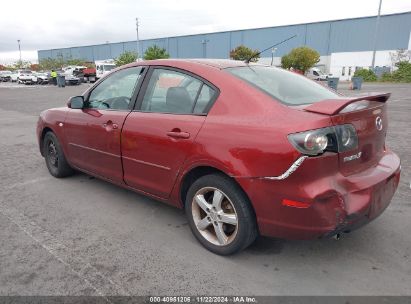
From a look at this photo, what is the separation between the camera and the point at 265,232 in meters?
2.63

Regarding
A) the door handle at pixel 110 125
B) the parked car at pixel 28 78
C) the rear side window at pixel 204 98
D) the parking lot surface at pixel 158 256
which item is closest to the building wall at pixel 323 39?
the parked car at pixel 28 78

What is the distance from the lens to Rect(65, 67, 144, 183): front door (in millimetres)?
3605

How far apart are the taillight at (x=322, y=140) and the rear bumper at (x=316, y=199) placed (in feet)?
0.22

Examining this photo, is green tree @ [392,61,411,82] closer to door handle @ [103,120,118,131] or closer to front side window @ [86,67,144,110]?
front side window @ [86,67,144,110]

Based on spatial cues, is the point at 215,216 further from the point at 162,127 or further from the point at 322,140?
the point at 322,140

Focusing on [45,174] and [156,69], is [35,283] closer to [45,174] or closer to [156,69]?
[156,69]

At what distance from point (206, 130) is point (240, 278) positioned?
1.14 meters

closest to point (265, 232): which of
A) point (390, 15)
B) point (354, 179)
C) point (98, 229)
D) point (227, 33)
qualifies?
point (354, 179)

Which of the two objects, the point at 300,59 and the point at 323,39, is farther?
the point at 323,39

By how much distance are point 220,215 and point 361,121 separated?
4.19 ft

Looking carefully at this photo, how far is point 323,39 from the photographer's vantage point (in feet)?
207

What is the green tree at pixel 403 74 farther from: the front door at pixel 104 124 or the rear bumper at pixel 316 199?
the rear bumper at pixel 316 199

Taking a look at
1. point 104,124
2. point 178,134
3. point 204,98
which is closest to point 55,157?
point 104,124

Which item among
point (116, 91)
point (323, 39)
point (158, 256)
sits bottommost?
point (158, 256)
